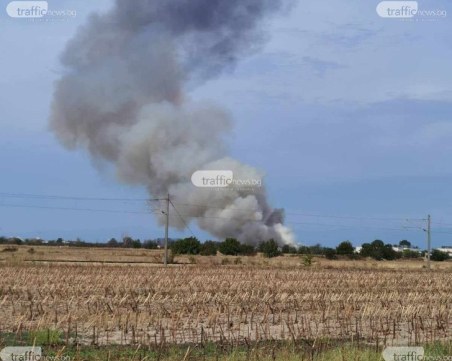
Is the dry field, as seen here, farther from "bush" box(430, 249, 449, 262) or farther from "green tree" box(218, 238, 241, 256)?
"bush" box(430, 249, 449, 262)

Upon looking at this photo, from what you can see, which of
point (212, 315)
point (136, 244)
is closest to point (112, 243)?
point (136, 244)

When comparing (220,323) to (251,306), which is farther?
(251,306)

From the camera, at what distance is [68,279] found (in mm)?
38562

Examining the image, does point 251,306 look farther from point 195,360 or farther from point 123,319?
point 195,360

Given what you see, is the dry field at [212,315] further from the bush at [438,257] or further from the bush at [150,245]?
the bush at [150,245]

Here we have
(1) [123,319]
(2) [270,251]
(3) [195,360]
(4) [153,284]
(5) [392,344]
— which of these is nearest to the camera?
(3) [195,360]

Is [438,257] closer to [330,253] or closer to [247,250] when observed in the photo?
[330,253]

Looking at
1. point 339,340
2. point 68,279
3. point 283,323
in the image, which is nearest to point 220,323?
point 283,323

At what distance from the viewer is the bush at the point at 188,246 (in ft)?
373

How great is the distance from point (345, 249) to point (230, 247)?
23.7 m

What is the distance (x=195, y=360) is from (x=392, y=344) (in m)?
5.04

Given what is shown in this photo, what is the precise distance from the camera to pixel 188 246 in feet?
375

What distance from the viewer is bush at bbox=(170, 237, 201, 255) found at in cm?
11362

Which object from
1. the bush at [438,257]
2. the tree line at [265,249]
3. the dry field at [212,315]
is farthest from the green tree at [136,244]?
the dry field at [212,315]
